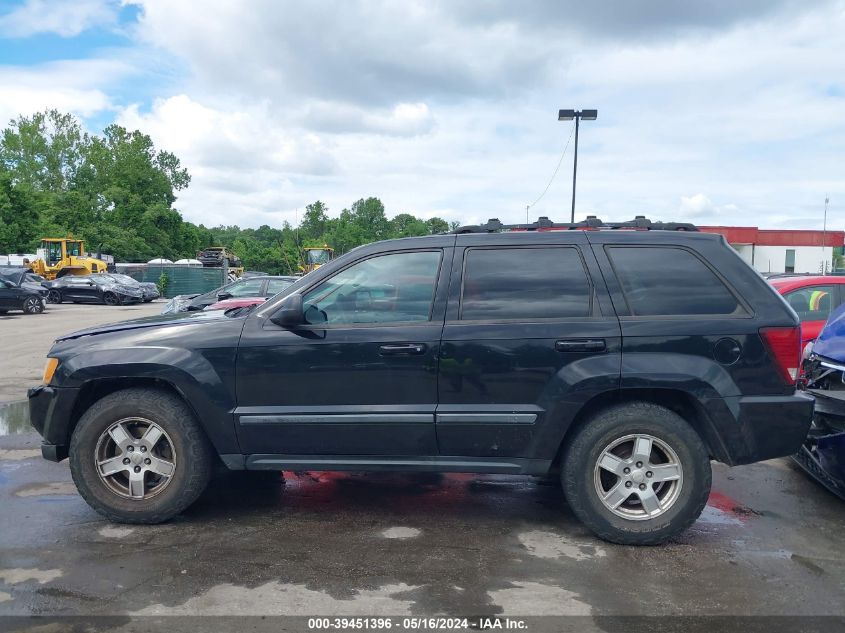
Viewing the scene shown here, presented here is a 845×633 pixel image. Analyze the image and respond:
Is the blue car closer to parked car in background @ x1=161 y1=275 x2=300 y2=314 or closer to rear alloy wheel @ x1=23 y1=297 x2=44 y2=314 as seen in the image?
parked car in background @ x1=161 y1=275 x2=300 y2=314

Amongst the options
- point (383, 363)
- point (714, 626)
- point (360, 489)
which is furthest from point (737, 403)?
point (360, 489)

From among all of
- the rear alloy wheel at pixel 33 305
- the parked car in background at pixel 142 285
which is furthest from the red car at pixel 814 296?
the parked car in background at pixel 142 285

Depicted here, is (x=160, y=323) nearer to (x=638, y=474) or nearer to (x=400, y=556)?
(x=400, y=556)

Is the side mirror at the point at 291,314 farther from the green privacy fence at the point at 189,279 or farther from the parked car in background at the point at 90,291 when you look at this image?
the green privacy fence at the point at 189,279

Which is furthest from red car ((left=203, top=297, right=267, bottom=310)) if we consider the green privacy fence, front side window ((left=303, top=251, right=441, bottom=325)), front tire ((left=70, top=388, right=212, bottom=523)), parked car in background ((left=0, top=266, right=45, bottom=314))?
the green privacy fence

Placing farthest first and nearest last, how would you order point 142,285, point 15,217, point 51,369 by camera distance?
point 15,217
point 142,285
point 51,369

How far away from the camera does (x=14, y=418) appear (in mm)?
7625

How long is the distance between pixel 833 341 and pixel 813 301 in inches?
138

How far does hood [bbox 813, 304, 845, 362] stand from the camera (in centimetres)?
499

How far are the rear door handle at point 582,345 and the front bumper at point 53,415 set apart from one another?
3.05 m

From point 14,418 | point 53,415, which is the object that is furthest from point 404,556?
point 14,418

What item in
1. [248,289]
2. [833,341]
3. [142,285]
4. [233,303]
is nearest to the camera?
[833,341]

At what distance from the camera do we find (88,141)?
7475 centimetres

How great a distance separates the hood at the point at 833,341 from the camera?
16.4 ft
